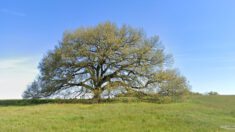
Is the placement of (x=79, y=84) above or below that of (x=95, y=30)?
below

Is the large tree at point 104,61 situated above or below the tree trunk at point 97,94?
above

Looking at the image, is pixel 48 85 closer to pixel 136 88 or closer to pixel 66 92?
pixel 66 92

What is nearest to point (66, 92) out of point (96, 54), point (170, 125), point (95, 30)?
Answer: point (96, 54)

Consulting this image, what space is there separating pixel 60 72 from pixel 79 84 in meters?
2.80

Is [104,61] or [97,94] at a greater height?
[104,61]

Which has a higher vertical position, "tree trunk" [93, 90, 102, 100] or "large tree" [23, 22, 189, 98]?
"large tree" [23, 22, 189, 98]

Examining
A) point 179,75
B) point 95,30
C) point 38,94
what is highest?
point 95,30

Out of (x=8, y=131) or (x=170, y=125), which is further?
(x=170, y=125)

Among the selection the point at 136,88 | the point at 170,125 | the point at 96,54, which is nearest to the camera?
the point at 170,125

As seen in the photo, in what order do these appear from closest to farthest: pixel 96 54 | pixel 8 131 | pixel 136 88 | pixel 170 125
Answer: pixel 8 131, pixel 170 125, pixel 96 54, pixel 136 88

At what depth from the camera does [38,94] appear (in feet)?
78.7

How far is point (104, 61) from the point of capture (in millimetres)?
22812

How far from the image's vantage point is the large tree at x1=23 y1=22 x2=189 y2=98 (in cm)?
2208

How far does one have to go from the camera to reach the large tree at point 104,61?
72.4 feet
